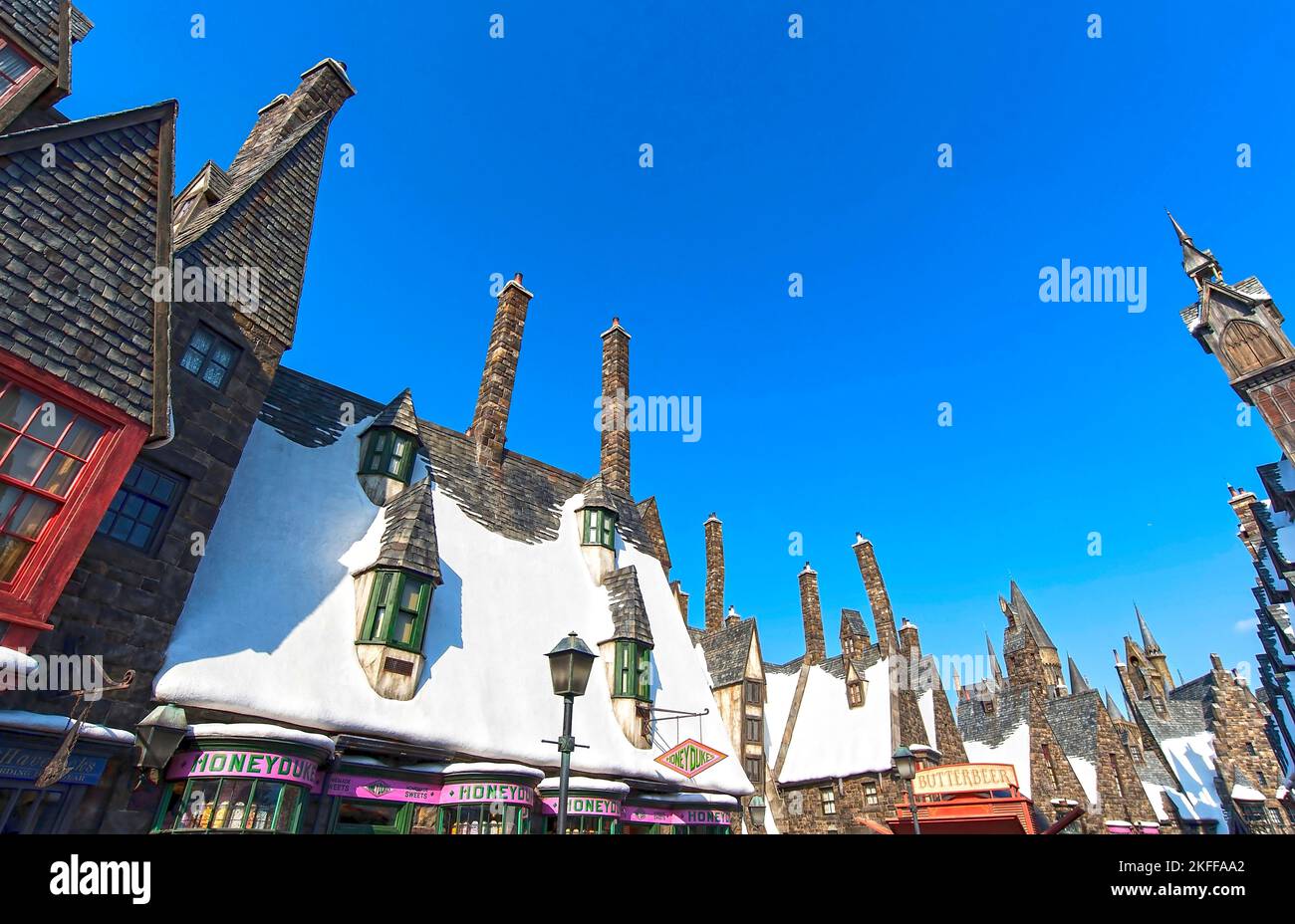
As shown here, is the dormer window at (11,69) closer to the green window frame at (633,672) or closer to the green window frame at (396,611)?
the green window frame at (396,611)

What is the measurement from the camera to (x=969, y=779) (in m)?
20.2

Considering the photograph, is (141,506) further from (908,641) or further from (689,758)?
(908,641)

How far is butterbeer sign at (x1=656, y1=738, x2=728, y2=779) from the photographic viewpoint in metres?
14.7

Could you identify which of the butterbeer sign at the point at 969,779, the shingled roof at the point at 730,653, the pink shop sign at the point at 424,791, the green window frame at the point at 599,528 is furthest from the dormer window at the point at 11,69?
the butterbeer sign at the point at 969,779

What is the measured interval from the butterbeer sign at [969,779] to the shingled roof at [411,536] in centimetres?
1713

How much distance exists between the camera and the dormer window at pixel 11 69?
1186 cm

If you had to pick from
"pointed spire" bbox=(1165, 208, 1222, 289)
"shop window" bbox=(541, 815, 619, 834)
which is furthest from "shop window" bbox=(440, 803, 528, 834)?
"pointed spire" bbox=(1165, 208, 1222, 289)

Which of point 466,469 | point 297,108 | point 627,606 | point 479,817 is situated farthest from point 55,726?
point 297,108

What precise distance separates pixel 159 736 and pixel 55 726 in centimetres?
112

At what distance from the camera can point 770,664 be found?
1368 inches
